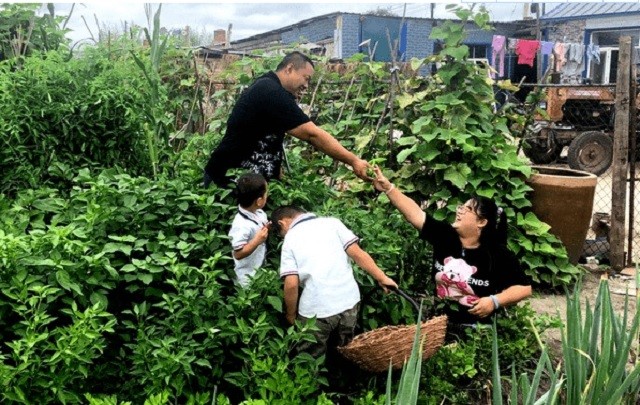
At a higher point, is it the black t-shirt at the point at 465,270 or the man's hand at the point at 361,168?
the man's hand at the point at 361,168

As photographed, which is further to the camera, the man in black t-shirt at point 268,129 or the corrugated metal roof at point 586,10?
the corrugated metal roof at point 586,10

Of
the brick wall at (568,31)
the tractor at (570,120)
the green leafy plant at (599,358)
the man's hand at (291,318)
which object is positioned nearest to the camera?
the green leafy plant at (599,358)

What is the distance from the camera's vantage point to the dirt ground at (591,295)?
5.17 meters

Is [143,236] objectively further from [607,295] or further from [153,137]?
[607,295]

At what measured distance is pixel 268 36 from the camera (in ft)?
89.8

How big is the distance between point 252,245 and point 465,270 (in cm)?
115

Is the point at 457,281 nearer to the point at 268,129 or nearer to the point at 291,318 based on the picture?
the point at 291,318

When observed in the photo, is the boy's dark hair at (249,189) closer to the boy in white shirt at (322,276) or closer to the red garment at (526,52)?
the boy in white shirt at (322,276)

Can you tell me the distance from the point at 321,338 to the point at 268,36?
83.3 ft

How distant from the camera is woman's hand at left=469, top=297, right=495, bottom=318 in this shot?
343cm

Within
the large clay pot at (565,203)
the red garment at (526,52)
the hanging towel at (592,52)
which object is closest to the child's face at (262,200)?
the large clay pot at (565,203)

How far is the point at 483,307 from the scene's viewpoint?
3426 millimetres

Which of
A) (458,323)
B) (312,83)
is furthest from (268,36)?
(458,323)

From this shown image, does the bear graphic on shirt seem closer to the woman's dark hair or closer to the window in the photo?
the woman's dark hair
